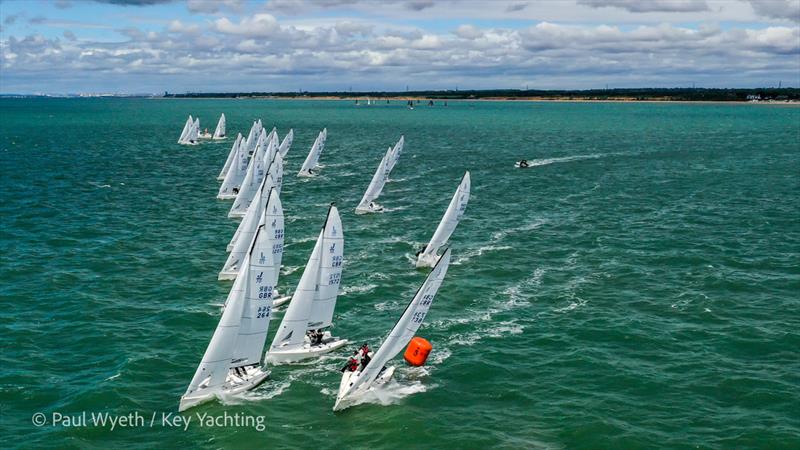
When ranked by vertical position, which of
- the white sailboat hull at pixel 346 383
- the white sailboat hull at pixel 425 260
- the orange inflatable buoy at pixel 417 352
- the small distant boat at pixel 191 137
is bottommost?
the white sailboat hull at pixel 346 383

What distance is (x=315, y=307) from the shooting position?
3647cm

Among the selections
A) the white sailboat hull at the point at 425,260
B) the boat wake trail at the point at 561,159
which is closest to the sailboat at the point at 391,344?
the white sailboat hull at the point at 425,260

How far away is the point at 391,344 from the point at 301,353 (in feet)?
20.5

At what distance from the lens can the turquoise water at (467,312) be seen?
29.4 metres

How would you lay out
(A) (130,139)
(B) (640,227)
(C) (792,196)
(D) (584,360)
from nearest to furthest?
(D) (584,360) → (B) (640,227) → (C) (792,196) → (A) (130,139)

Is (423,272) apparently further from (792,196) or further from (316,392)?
(792,196)

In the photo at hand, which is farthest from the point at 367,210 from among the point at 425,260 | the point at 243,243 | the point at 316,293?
the point at 316,293

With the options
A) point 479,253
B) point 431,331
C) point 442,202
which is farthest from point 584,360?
point 442,202

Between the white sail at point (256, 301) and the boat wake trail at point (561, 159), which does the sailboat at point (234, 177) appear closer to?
the boat wake trail at point (561, 159)

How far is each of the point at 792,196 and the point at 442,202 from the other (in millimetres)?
40315

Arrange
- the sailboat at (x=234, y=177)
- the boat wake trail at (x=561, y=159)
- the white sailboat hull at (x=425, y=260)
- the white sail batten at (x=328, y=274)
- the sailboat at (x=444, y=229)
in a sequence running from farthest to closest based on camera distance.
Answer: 1. the boat wake trail at (x=561, y=159)
2. the sailboat at (x=234, y=177)
3. the sailboat at (x=444, y=229)
4. the white sailboat hull at (x=425, y=260)
5. the white sail batten at (x=328, y=274)

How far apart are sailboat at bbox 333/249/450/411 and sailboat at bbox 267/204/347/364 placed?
4578 mm

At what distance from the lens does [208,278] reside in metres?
48.8

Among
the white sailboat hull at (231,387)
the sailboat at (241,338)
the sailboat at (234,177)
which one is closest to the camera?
the white sailboat hull at (231,387)
